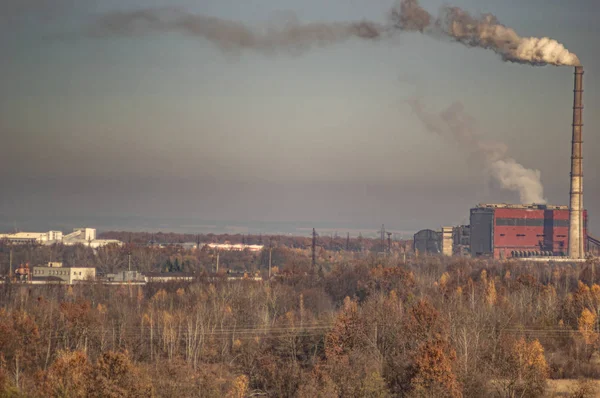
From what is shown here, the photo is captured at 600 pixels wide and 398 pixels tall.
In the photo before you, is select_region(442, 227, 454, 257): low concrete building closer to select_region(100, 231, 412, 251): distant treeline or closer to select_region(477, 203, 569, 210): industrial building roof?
select_region(477, 203, 569, 210): industrial building roof

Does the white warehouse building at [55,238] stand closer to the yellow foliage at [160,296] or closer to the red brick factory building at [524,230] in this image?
the red brick factory building at [524,230]

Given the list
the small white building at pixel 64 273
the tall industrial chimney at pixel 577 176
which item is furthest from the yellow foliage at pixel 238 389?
the tall industrial chimney at pixel 577 176

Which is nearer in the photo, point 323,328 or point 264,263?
point 323,328

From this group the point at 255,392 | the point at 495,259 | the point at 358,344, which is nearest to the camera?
the point at 255,392

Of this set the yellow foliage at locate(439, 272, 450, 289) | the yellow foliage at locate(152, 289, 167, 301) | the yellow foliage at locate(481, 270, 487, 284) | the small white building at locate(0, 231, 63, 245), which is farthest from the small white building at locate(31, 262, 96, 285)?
the small white building at locate(0, 231, 63, 245)

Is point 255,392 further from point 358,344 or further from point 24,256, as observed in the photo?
point 24,256

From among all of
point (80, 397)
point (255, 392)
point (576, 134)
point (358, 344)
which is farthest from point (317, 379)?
point (576, 134)

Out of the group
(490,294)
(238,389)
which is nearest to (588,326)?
(490,294)
